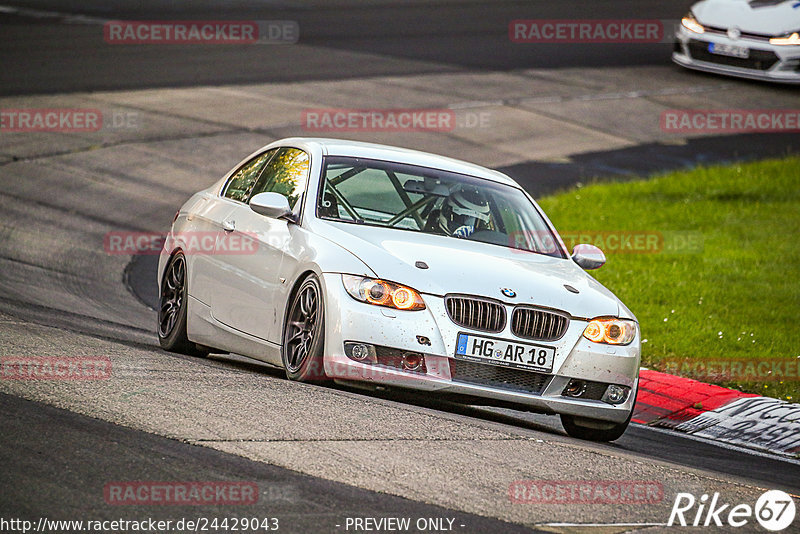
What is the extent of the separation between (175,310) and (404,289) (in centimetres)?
267

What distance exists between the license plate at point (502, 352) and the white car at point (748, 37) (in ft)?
56.1

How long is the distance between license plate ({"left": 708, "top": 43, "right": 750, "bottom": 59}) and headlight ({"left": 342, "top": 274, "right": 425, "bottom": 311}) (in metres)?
17.7

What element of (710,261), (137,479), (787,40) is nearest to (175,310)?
(137,479)

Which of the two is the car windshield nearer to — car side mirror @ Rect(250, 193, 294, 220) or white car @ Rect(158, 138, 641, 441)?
white car @ Rect(158, 138, 641, 441)

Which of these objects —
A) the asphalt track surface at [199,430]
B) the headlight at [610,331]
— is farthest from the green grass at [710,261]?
the headlight at [610,331]

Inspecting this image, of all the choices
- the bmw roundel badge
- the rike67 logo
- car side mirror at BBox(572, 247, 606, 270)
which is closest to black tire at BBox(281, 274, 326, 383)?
the bmw roundel badge

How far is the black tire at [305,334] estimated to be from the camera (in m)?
7.57

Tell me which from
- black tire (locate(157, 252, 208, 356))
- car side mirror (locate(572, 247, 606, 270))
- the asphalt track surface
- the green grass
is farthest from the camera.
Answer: the green grass

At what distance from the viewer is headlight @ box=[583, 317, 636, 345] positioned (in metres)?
7.76

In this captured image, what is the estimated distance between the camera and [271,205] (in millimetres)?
8242

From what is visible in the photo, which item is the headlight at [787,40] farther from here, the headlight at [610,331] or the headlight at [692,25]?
the headlight at [610,331]

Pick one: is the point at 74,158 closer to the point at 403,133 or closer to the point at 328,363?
the point at 403,133

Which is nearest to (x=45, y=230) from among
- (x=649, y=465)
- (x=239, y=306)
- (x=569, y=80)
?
(x=239, y=306)

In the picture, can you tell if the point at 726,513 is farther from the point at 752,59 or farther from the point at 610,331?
the point at 752,59
